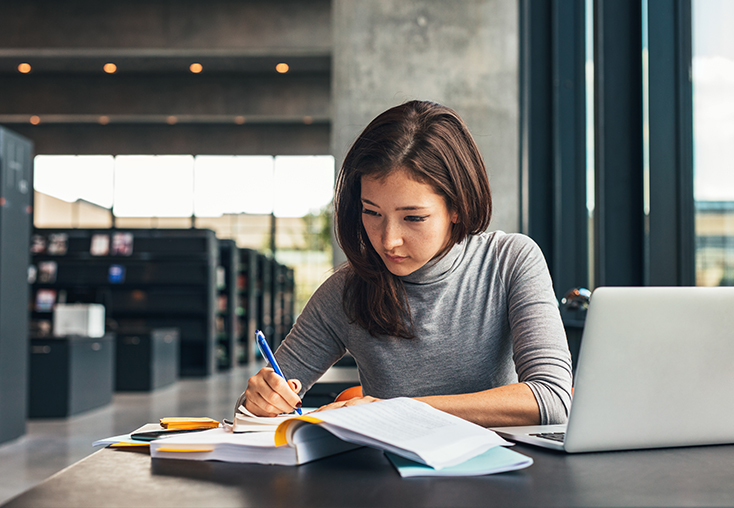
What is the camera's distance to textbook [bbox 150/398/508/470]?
2.26 feet

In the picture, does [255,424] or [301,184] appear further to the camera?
[301,184]

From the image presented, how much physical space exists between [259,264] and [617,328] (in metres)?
10.6

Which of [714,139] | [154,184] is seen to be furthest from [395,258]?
[154,184]

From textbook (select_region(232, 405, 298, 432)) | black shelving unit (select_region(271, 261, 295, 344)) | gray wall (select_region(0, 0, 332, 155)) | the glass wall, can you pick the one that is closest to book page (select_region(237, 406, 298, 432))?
textbook (select_region(232, 405, 298, 432))

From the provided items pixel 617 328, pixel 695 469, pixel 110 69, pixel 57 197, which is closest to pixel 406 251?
pixel 617 328

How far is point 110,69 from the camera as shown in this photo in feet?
31.7

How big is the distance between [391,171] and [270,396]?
17.2 inches

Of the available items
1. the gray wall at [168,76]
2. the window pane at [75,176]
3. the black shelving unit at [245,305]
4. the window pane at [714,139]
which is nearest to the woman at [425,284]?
the window pane at [714,139]

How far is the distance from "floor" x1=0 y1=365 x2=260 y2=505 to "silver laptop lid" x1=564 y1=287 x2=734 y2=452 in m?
2.73

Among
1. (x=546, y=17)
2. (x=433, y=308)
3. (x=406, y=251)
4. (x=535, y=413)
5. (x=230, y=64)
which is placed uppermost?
(x=230, y=64)

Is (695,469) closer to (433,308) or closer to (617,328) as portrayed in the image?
(617,328)

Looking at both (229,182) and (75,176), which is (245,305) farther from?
(75,176)

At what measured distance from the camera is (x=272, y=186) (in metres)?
14.1

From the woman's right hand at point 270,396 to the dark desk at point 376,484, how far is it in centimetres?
24
